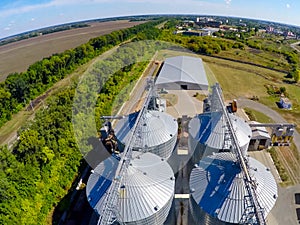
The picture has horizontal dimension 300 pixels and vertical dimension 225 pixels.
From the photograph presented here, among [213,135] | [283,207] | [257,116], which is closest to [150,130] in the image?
[213,135]

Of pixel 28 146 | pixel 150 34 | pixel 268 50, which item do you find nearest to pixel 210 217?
pixel 28 146

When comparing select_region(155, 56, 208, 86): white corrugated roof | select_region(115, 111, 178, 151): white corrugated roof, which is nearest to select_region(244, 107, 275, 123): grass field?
select_region(155, 56, 208, 86): white corrugated roof

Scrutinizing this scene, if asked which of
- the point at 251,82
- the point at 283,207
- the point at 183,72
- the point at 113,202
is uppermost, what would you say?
the point at 113,202

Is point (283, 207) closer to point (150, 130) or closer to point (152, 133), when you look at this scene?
point (152, 133)

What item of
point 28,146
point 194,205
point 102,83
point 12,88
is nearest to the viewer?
point 194,205

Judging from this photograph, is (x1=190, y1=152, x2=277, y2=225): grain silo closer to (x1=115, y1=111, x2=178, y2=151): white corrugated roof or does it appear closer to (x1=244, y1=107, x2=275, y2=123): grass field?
(x1=115, y1=111, x2=178, y2=151): white corrugated roof

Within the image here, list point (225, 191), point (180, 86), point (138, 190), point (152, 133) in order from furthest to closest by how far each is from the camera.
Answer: point (180, 86), point (152, 133), point (138, 190), point (225, 191)

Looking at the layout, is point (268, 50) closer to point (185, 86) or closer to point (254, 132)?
point (185, 86)
